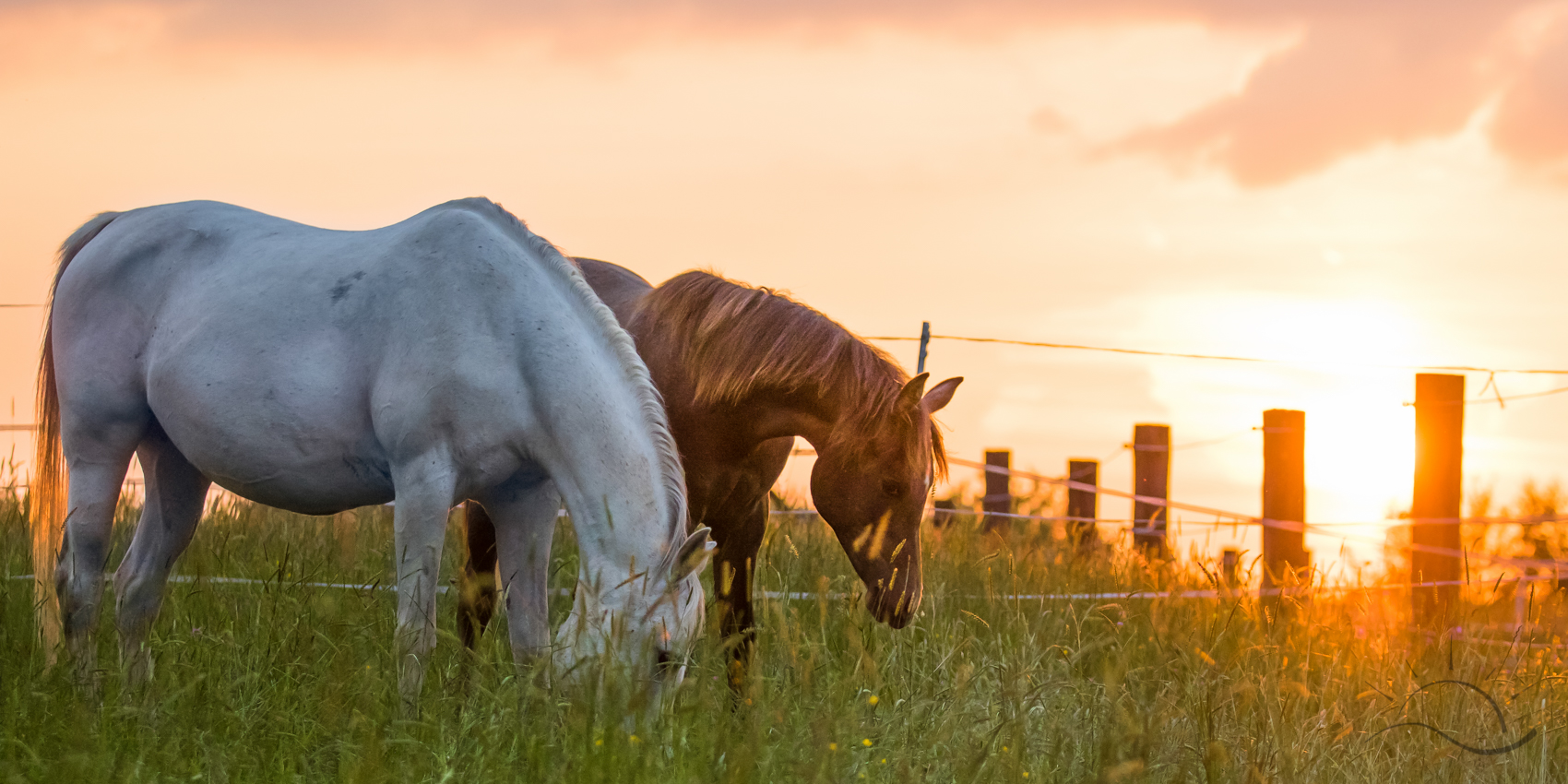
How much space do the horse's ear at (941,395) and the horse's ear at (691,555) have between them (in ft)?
3.87

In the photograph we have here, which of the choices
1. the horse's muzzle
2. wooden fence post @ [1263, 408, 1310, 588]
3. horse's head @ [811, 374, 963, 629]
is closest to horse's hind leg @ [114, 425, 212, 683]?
horse's head @ [811, 374, 963, 629]

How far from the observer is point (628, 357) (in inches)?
130

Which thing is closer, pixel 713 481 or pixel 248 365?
pixel 248 365

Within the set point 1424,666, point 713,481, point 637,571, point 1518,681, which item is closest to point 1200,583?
point 1424,666

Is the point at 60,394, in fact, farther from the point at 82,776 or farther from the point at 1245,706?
A: the point at 1245,706

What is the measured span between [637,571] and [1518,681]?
344cm

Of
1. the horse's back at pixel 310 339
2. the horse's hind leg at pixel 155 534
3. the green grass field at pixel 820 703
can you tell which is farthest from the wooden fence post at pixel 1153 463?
the horse's hind leg at pixel 155 534

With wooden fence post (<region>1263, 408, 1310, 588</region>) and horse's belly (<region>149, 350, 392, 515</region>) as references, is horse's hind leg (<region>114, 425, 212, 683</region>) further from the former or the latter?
wooden fence post (<region>1263, 408, 1310, 588</region>)

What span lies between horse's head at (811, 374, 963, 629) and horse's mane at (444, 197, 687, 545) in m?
0.71

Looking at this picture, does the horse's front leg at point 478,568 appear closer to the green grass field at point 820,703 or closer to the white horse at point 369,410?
the green grass field at point 820,703

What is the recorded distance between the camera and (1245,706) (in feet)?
12.4

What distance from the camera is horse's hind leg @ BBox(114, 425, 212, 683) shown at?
13.8 feet

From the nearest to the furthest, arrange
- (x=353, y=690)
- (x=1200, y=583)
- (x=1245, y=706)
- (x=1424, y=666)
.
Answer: (x=353, y=690) < (x=1245, y=706) < (x=1424, y=666) < (x=1200, y=583)

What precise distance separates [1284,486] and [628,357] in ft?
15.3
